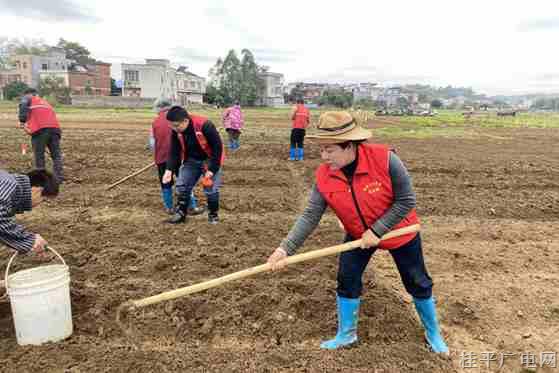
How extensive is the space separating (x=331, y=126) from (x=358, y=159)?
27cm

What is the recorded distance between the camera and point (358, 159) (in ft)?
8.63

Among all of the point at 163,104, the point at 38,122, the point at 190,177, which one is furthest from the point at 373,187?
the point at 38,122

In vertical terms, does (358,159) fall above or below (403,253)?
above

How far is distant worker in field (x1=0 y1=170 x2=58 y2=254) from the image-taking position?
2.78 metres

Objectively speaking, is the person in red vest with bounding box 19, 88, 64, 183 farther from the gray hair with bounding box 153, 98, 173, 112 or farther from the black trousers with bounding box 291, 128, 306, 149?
the black trousers with bounding box 291, 128, 306, 149

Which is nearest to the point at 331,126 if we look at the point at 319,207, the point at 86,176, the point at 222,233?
the point at 319,207

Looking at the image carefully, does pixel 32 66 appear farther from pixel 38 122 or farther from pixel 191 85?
pixel 38 122

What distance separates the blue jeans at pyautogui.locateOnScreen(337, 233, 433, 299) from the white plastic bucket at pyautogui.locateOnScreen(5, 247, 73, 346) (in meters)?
2.03

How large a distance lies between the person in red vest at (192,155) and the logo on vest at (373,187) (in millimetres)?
2850

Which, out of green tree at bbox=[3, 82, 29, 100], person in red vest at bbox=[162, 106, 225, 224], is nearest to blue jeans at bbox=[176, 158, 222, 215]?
person in red vest at bbox=[162, 106, 225, 224]

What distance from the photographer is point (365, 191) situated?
8.71 feet

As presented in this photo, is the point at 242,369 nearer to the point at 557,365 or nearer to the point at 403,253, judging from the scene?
the point at 403,253

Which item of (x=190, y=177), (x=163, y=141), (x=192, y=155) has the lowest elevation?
(x=190, y=177)

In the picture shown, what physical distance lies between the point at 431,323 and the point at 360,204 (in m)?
1.11
